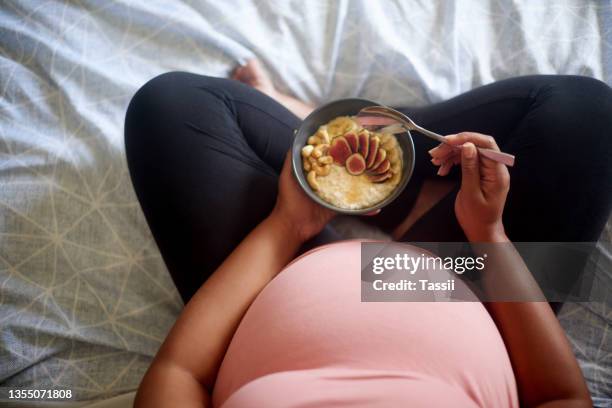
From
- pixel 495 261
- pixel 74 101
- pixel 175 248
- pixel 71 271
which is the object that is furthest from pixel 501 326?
pixel 74 101

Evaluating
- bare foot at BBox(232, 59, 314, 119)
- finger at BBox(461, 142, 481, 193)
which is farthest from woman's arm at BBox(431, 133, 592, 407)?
bare foot at BBox(232, 59, 314, 119)

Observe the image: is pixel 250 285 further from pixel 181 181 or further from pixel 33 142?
pixel 33 142

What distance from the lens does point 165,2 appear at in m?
0.91

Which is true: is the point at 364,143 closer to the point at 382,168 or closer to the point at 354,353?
the point at 382,168

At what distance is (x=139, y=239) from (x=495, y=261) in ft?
2.27

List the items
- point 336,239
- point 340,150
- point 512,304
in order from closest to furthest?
point 512,304 < point 340,150 < point 336,239

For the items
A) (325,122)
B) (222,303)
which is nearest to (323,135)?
(325,122)

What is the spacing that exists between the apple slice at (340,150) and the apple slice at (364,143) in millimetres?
23

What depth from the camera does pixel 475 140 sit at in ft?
2.04

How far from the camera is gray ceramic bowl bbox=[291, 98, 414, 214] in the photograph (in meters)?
0.66

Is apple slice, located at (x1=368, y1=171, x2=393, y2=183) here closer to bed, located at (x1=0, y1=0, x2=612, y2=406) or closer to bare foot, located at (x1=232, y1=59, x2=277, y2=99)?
bed, located at (x1=0, y1=0, x2=612, y2=406)

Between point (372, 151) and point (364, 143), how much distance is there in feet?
0.07

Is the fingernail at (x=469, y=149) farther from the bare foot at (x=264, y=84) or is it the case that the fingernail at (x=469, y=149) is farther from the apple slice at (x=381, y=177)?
the bare foot at (x=264, y=84)

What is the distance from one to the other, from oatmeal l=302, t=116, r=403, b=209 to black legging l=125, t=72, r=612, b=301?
10 centimetres
